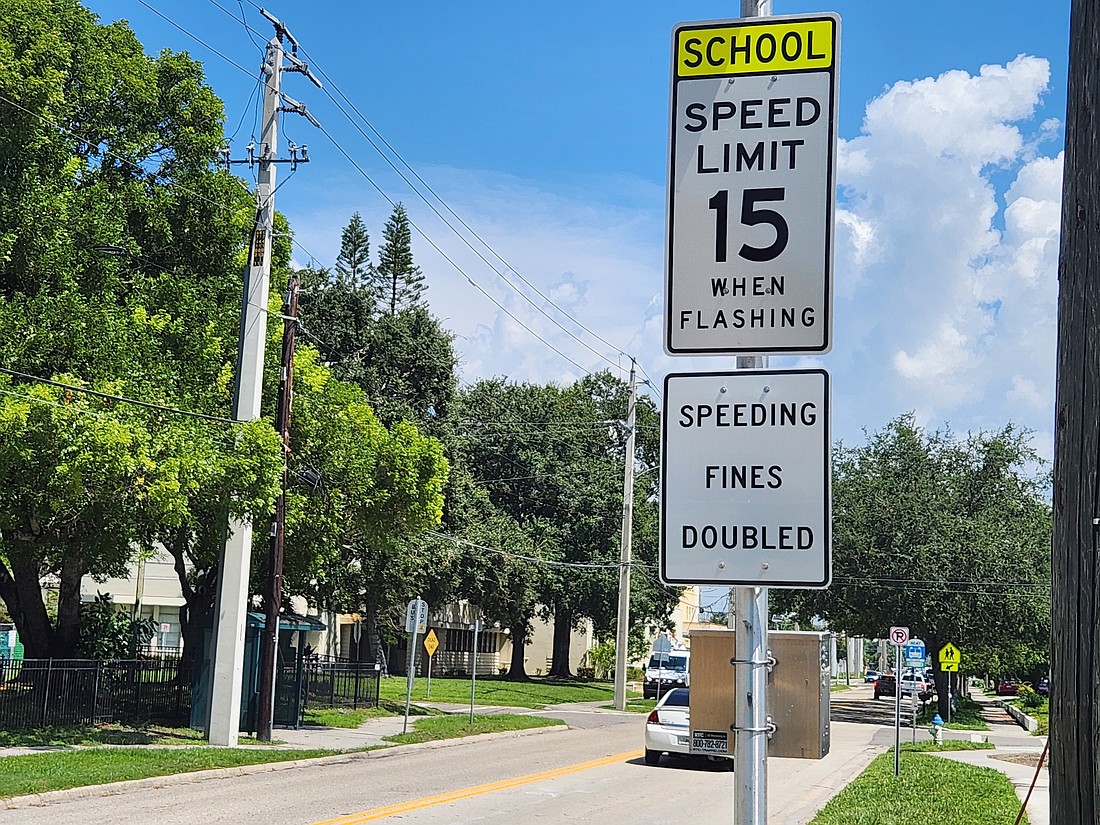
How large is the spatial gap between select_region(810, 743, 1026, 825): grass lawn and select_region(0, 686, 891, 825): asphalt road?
27.0 inches

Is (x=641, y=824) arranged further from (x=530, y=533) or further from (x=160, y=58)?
(x=530, y=533)

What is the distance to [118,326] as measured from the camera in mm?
21422

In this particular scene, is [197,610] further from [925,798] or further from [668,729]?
[925,798]

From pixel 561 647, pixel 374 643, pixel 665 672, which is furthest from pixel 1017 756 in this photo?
pixel 561 647

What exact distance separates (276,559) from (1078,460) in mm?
21466

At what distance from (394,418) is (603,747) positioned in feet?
58.9

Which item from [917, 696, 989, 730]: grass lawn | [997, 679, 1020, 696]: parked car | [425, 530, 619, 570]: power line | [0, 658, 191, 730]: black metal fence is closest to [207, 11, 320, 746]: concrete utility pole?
[0, 658, 191, 730]: black metal fence

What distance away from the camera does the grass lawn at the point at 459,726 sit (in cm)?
2697

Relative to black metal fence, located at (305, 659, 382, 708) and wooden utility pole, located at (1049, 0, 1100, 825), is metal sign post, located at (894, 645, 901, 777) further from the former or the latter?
wooden utility pole, located at (1049, 0, 1100, 825)

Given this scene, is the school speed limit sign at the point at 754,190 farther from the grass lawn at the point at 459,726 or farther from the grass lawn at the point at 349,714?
the grass lawn at the point at 349,714

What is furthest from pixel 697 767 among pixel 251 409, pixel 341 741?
pixel 251 409

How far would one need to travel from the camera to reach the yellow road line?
47.0 feet

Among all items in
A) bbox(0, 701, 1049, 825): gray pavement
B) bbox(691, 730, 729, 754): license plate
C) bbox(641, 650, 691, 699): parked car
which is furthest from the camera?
bbox(641, 650, 691, 699): parked car

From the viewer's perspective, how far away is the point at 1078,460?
109 inches
